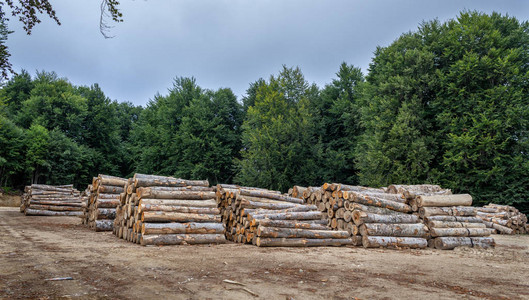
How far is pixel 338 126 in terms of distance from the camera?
3388cm

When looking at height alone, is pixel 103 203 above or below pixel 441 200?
below

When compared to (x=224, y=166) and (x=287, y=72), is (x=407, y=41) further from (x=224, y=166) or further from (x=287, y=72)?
(x=224, y=166)

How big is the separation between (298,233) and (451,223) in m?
5.65

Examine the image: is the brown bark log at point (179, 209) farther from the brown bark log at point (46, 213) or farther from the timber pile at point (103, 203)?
the brown bark log at point (46, 213)

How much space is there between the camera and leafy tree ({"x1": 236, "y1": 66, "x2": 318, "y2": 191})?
29.9m

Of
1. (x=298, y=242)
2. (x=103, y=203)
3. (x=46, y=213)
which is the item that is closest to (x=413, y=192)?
(x=298, y=242)

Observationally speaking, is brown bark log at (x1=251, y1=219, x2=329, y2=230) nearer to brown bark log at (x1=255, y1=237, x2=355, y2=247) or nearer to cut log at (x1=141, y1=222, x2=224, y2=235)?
brown bark log at (x1=255, y1=237, x2=355, y2=247)

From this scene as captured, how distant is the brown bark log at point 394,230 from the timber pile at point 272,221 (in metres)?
0.64

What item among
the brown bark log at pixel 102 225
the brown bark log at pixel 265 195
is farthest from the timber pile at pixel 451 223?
the brown bark log at pixel 102 225

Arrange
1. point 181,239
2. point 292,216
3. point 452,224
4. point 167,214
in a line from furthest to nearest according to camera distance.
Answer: point 452,224 → point 292,216 → point 167,214 → point 181,239

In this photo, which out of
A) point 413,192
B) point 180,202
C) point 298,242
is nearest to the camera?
point 298,242

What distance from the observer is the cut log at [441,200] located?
1177 cm

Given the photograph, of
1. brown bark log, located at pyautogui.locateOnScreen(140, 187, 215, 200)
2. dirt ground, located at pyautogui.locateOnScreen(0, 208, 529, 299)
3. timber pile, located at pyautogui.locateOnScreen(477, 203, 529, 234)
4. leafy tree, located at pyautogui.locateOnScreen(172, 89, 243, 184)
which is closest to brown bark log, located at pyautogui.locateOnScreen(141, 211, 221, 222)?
brown bark log, located at pyautogui.locateOnScreen(140, 187, 215, 200)

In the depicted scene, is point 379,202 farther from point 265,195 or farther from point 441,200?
point 265,195
